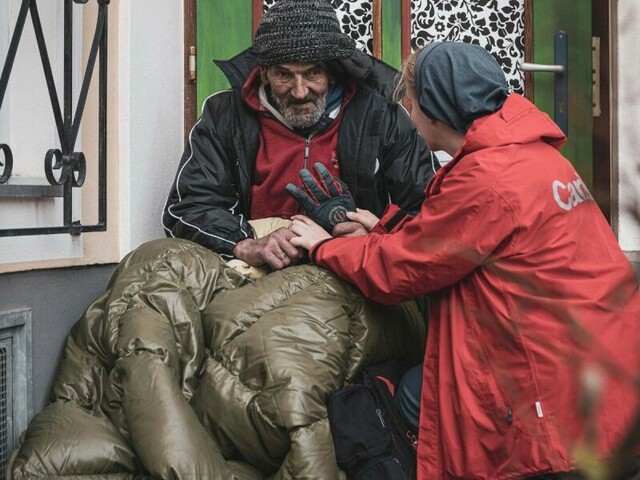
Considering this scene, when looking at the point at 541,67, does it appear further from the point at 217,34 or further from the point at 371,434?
the point at 371,434

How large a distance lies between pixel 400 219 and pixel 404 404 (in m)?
0.55

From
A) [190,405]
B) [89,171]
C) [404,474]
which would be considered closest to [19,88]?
[89,171]

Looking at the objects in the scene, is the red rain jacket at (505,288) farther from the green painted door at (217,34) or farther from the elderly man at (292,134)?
the green painted door at (217,34)

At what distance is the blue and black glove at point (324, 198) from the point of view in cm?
237

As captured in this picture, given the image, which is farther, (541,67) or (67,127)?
(541,67)

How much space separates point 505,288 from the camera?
1652mm

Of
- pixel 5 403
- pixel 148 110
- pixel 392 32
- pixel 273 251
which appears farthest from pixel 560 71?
pixel 5 403

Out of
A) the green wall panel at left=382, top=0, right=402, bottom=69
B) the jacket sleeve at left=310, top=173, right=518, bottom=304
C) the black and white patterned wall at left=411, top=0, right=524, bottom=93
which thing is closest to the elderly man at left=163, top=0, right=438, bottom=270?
the green wall panel at left=382, top=0, right=402, bottom=69

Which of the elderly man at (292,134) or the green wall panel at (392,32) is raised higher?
the green wall panel at (392,32)

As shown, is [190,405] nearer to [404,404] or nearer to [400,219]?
[404,404]

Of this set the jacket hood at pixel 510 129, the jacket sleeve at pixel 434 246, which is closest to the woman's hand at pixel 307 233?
the jacket sleeve at pixel 434 246

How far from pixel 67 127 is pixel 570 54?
2.00m

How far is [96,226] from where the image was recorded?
7.66 feet

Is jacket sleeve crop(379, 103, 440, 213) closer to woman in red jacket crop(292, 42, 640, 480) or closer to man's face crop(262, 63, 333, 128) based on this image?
man's face crop(262, 63, 333, 128)
